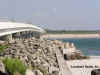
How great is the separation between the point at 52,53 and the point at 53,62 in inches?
176

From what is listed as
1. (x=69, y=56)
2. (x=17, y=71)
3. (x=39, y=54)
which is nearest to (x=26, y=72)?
(x=17, y=71)

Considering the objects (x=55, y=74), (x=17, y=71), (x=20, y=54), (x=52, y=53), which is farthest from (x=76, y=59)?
(x=17, y=71)

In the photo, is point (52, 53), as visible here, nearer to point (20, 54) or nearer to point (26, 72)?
point (20, 54)

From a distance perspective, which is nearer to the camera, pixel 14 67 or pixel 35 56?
pixel 14 67

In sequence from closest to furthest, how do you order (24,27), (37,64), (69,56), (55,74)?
(55,74), (37,64), (69,56), (24,27)

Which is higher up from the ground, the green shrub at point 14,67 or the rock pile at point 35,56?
the green shrub at point 14,67

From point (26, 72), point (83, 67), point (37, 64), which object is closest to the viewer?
point (26, 72)

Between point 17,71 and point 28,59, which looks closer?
point 17,71

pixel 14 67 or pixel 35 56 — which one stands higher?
pixel 14 67

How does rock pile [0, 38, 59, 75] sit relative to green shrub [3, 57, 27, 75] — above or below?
below

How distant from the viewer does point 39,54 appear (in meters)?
33.7

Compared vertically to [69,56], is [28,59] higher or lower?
higher

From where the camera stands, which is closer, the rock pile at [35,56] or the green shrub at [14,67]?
the green shrub at [14,67]

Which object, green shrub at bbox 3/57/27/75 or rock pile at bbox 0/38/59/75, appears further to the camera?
rock pile at bbox 0/38/59/75
